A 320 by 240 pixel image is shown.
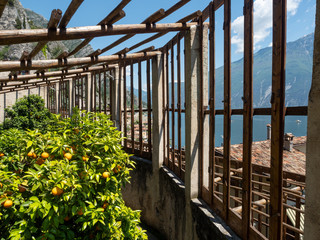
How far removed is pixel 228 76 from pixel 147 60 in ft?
11.5

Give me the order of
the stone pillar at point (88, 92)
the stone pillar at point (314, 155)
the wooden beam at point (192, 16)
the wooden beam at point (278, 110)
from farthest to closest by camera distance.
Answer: the stone pillar at point (88, 92) < the wooden beam at point (192, 16) < the wooden beam at point (278, 110) < the stone pillar at point (314, 155)

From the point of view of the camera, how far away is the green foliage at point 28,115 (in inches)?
370

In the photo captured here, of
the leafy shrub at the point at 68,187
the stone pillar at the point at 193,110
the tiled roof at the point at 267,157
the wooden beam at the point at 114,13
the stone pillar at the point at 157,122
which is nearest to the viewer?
the leafy shrub at the point at 68,187

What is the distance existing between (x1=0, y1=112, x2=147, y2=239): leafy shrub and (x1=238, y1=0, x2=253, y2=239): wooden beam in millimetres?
1511

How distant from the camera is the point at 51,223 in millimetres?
2094

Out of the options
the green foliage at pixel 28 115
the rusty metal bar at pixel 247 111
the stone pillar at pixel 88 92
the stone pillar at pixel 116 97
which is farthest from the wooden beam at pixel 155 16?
the green foliage at pixel 28 115

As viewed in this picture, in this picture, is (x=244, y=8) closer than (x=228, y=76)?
Yes

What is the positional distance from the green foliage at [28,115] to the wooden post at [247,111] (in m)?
9.46

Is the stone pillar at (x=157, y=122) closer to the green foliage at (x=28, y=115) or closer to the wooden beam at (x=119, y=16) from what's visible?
the wooden beam at (x=119, y=16)

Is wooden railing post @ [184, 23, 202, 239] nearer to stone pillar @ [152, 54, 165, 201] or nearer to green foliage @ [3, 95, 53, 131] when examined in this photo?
stone pillar @ [152, 54, 165, 201]

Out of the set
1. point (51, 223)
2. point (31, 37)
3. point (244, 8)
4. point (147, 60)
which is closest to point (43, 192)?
point (51, 223)

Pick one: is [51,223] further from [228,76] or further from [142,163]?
[142,163]

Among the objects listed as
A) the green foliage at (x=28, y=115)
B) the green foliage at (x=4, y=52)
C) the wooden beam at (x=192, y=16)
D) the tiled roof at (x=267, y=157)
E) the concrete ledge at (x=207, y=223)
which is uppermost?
the green foliage at (x=4, y=52)

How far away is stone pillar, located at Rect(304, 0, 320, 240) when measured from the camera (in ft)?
4.15
